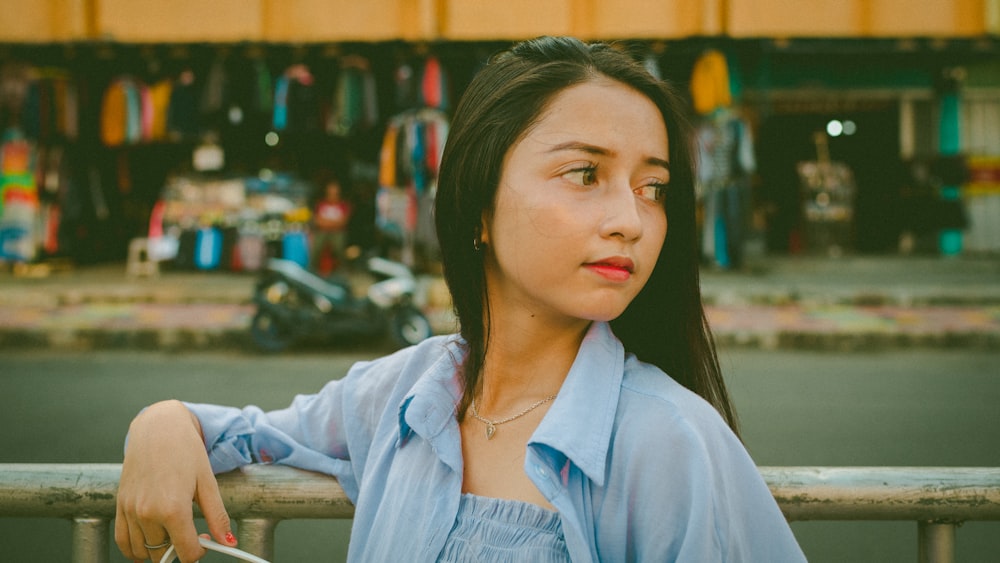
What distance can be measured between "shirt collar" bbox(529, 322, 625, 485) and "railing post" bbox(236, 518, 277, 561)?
0.56 metres

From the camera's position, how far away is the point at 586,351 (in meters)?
1.27

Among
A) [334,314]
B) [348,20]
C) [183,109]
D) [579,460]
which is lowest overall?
[334,314]

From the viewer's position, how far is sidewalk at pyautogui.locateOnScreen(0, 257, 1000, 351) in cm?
837

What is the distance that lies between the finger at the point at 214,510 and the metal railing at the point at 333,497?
2.0 inches

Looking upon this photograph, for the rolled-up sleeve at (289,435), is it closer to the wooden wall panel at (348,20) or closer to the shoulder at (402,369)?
→ the shoulder at (402,369)

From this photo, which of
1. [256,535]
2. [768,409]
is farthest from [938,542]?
[768,409]

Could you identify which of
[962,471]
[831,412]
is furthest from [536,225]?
[831,412]

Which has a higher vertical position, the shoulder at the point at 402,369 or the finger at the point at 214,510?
the shoulder at the point at 402,369

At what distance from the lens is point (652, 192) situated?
1.32 meters

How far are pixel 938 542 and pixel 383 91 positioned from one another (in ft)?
40.2

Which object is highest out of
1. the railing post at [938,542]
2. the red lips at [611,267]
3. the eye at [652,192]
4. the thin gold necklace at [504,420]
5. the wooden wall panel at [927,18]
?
the wooden wall panel at [927,18]

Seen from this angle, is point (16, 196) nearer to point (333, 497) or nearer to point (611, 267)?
point (333, 497)

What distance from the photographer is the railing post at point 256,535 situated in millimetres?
1420

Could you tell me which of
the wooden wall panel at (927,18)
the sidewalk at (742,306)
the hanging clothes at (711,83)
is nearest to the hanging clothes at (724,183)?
the hanging clothes at (711,83)
